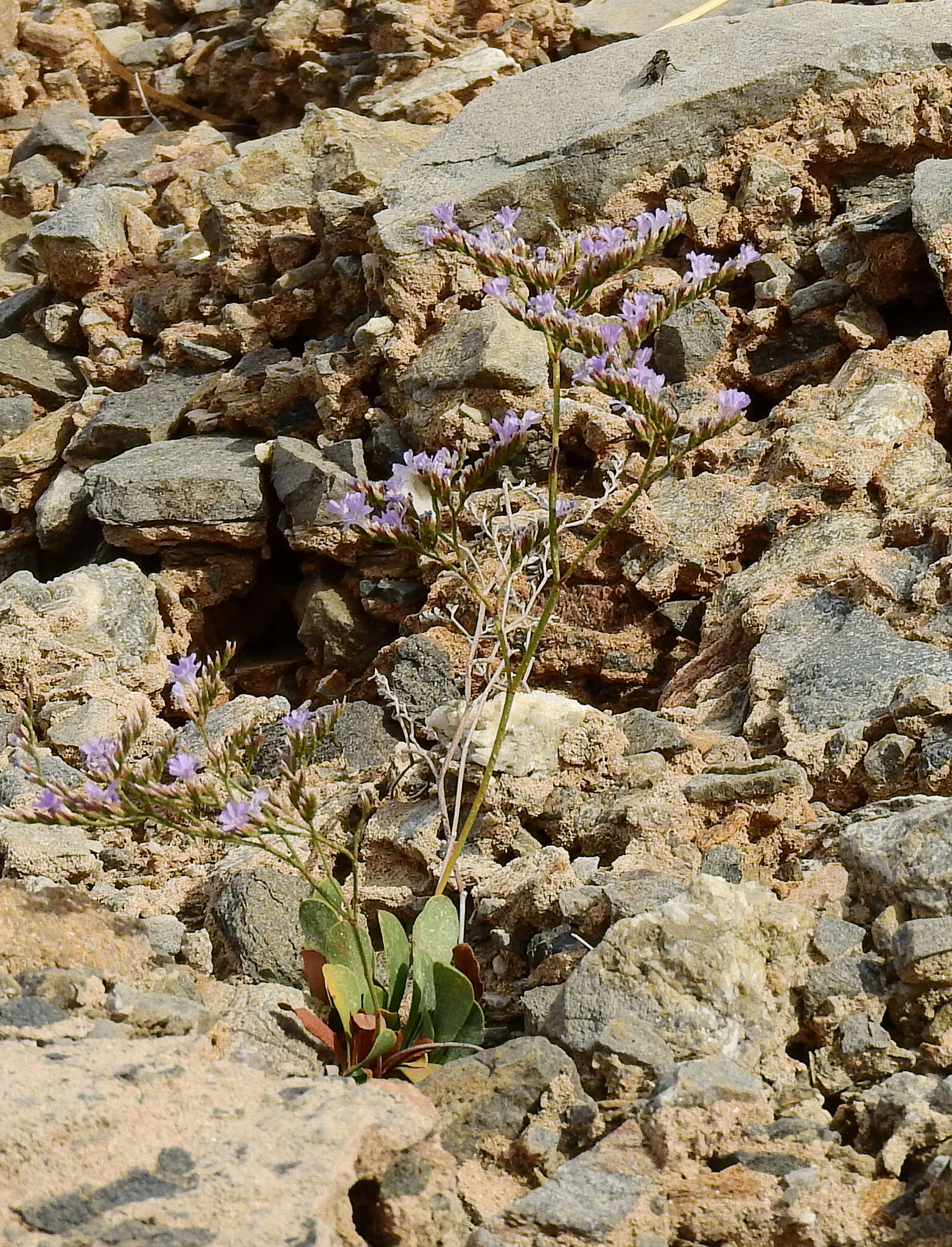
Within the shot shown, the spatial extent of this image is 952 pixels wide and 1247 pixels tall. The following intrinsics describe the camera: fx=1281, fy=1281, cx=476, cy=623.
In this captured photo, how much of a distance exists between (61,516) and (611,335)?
138 inches

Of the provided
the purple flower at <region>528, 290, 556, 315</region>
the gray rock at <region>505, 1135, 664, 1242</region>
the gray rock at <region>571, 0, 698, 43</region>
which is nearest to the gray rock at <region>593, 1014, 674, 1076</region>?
the gray rock at <region>505, 1135, 664, 1242</region>

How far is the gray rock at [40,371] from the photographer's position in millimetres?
6410

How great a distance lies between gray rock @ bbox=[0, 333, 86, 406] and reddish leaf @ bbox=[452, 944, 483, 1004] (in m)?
4.64

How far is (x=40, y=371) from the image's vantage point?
21.3 ft

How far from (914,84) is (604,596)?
104 inches

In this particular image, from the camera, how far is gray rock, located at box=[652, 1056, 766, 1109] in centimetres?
214

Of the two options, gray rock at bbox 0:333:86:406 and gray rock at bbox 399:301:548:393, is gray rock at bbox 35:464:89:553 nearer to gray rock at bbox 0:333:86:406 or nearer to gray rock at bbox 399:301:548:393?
gray rock at bbox 0:333:86:406

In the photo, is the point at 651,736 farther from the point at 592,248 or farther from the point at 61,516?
the point at 61,516

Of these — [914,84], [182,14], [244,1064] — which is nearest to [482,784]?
[244,1064]

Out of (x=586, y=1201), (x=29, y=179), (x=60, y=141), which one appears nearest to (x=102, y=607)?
(x=586, y=1201)

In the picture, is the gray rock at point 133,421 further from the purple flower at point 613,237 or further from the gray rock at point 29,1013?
the gray rock at point 29,1013

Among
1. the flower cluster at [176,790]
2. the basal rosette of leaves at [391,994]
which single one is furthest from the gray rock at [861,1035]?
the flower cluster at [176,790]

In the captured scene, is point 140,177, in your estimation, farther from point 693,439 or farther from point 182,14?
point 693,439

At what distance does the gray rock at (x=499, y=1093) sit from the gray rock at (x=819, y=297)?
330 cm
